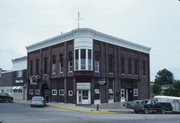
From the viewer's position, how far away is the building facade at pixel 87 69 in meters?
36.7

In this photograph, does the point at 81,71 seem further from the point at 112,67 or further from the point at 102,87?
the point at 112,67

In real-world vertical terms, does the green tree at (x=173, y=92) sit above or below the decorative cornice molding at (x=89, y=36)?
below

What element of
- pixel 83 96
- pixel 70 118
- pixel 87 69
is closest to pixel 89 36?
pixel 87 69

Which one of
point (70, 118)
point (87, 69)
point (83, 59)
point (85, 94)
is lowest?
point (70, 118)

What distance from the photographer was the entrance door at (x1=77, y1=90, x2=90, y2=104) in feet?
120

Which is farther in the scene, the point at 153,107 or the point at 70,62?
the point at 70,62

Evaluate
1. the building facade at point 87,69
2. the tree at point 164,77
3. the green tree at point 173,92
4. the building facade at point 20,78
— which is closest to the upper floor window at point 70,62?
the building facade at point 87,69

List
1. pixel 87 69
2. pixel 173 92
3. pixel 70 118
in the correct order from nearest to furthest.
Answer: pixel 70 118
pixel 87 69
pixel 173 92

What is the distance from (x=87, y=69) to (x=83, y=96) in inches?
153

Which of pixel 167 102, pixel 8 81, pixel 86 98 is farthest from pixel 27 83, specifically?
pixel 167 102

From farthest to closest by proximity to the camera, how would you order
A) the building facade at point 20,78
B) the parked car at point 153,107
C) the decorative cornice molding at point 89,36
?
the building facade at point 20,78
the decorative cornice molding at point 89,36
the parked car at point 153,107

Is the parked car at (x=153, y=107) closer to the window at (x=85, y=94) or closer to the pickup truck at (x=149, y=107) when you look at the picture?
the pickup truck at (x=149, y=107)

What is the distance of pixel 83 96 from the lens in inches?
1444

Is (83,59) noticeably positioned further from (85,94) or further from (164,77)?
(164,77)
